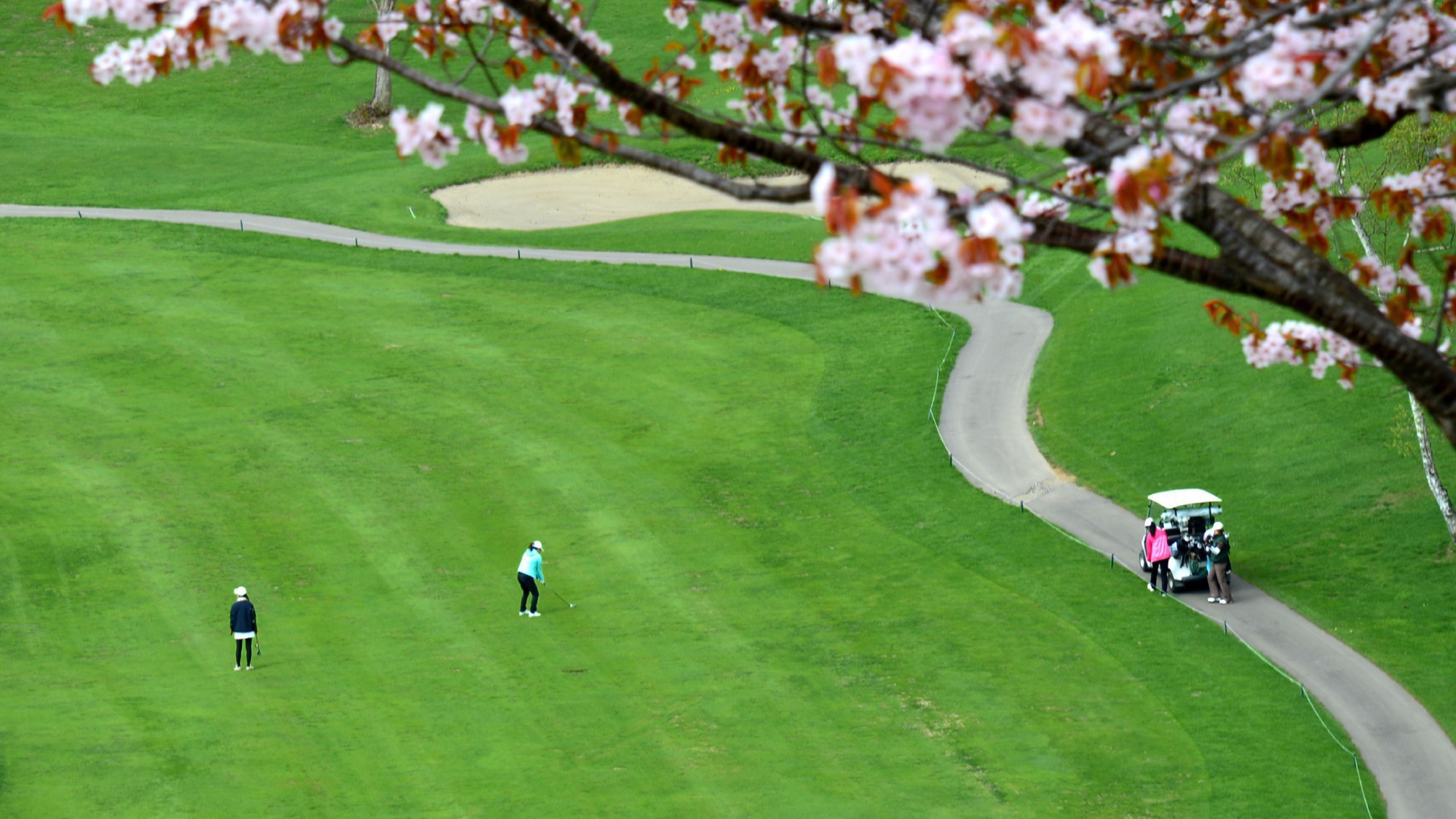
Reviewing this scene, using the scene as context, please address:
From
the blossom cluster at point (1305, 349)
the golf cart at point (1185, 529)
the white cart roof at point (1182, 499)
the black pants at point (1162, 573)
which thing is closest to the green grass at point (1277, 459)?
the golf cart at point (1185, 529)

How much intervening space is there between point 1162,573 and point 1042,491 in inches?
217

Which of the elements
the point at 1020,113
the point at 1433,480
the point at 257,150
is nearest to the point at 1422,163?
the point at 1433,480

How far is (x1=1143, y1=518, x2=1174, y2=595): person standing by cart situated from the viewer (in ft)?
87.1

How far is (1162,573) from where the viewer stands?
26.8 m

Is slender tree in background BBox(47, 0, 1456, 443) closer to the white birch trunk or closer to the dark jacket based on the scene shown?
the dark jacket

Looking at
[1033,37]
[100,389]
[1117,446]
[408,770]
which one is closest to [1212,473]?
[1117,446]

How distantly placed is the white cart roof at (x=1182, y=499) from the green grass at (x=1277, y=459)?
1.44 metres

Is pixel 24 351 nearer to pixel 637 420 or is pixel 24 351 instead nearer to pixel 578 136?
pixel 637 420

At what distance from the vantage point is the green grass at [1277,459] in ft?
84.5

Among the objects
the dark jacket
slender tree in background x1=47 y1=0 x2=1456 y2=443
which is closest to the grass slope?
the dark jacket

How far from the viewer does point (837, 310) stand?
44.9 m

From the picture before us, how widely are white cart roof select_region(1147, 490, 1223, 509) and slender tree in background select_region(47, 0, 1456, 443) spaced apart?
60.1ft

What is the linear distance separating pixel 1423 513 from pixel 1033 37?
2546cm

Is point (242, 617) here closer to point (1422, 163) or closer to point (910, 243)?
point (910, 243)
